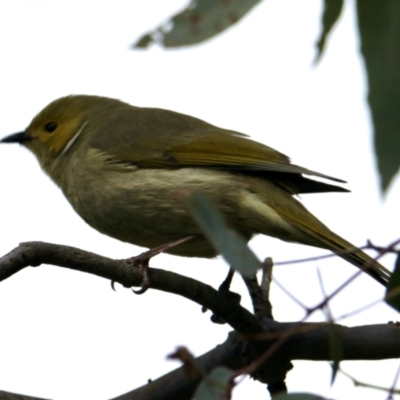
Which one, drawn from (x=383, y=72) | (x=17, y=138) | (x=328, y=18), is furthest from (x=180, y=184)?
(x=383, y=72)

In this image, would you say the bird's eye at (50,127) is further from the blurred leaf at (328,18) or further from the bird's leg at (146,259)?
the blurred leaf at (328,18)

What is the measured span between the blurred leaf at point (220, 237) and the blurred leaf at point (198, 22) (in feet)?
1.70

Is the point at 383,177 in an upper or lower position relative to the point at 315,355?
lower

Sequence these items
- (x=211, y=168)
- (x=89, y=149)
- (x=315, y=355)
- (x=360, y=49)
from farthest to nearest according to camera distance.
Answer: (x=89, y=149) < (x=211, y=168) < (x=315, y=355) < (x=360, y=49)

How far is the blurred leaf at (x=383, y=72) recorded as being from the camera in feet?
6.18

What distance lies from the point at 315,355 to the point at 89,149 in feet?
7.32

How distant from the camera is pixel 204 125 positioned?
5.18 metres

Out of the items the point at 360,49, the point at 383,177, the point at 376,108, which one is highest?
the point at 360,49

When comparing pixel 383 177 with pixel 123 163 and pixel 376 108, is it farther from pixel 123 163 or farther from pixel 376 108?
pixel 123 163

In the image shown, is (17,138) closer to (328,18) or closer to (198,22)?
(198,22)

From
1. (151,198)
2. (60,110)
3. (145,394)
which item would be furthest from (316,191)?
(60,110)

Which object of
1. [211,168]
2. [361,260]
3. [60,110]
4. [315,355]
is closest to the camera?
[315,355]

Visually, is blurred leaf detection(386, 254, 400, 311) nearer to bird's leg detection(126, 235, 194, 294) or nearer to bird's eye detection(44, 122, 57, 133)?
Answer: bird's leg detection(126, 235, 194, 294)

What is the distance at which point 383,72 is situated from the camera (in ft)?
6.49
